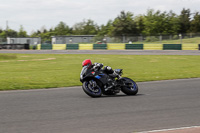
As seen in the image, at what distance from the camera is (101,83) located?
9.49 meters

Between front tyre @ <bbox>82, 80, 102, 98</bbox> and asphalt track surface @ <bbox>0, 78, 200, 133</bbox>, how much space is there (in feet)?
0.76

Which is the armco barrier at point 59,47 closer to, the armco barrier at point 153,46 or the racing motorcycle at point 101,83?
the armco barrier at point 153,46

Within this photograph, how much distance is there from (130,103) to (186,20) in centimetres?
9380

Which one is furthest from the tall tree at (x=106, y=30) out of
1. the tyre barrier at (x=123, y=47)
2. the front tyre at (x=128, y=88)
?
the front tyre at (x=128, y=88)

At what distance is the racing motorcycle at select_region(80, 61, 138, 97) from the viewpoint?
9.33 meters

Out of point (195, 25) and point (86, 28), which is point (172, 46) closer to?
point (195, 25)

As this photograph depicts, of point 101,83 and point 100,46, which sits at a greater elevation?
point 100,46

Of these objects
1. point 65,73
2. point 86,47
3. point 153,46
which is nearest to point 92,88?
point 65,73

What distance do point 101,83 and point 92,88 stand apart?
1.02 ft

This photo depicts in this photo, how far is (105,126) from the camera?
5836 millimetres

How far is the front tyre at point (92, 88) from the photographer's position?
9.24 meters

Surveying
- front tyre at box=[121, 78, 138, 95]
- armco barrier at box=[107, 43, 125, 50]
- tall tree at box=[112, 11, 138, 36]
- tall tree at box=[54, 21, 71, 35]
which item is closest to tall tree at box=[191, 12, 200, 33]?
tall tree at box=[112, 11, 138, 36]

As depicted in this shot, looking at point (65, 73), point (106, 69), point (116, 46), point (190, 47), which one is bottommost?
point (65, 73)

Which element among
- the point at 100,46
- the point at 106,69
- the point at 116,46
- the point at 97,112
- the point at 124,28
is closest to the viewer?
the point at 97,112
